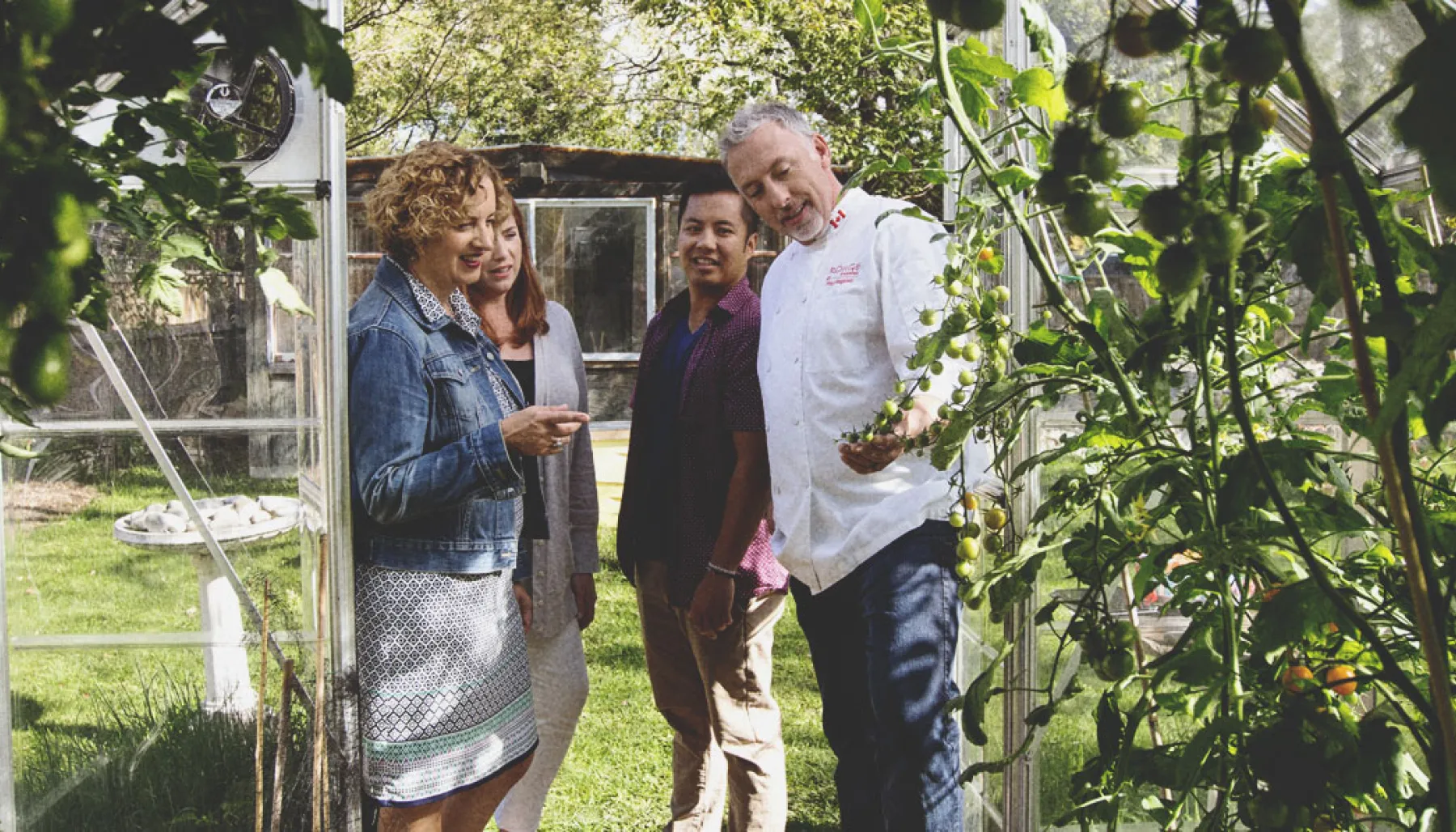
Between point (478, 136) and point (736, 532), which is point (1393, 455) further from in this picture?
point (478, 136)

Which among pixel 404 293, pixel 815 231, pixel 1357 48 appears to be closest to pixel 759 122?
pixel 815 231

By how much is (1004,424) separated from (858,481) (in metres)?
1.05

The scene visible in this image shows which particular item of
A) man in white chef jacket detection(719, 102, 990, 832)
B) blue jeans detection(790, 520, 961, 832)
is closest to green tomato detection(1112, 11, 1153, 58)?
man in white chef jacket detection(719, 102, 990, 832)

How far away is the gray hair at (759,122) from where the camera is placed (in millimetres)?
2932

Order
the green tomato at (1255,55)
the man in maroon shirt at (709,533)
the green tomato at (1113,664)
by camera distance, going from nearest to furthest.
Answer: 1. the green tomato at (1255,55)
2. the green tomato at (1113,664)
3. the man in maroon shirt at (709,533)

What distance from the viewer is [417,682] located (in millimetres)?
2531

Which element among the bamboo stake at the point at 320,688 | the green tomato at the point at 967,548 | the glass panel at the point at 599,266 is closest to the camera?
the green tomato at the point at 967,548

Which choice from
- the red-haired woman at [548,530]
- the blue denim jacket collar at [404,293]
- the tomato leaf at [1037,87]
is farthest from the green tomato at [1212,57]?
the red-haired woman at [548,530]

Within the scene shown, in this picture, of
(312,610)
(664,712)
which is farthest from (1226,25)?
(664,712)

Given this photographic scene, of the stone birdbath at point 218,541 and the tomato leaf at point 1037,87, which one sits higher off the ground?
the tomato leaf at point 1037,87

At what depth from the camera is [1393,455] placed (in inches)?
23.0

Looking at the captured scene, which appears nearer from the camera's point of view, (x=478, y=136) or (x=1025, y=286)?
(x=1025, y=286)

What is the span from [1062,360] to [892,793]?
1466 millimetres

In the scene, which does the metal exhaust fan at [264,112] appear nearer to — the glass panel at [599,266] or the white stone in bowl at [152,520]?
the white stone in bowl at [152,520]
